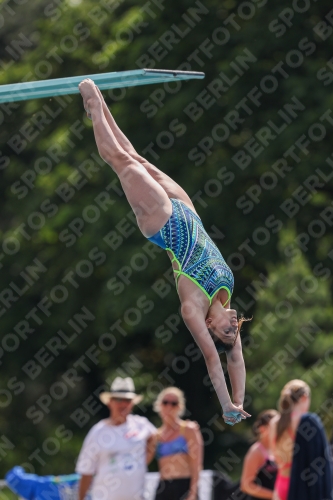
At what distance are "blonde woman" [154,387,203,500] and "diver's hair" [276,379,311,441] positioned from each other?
3.36 ft

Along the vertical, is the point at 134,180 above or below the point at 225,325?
above

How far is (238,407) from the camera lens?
5641 mm

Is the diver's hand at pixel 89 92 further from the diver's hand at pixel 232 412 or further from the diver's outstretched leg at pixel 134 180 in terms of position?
the diver's hand at pixel 232 412

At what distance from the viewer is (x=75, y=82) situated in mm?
6039

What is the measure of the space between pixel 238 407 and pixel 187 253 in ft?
3.28

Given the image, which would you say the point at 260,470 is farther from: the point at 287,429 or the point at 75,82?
the point at 75,82

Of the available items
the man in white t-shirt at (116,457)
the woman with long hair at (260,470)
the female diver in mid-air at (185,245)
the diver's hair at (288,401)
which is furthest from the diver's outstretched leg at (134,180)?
the man in white t-shirt at (116,457)

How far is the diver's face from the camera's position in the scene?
231 inches

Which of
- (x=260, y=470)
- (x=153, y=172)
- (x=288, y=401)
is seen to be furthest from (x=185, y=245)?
(x=260, y=470)

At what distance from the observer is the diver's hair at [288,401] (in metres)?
6.77

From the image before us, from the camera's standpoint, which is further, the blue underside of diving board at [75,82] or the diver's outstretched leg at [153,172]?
the diver's outstretched leg at [153,172]

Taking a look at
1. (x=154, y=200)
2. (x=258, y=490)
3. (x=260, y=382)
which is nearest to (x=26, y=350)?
(x=260, y=382)

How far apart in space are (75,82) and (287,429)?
Answer: 2733mm

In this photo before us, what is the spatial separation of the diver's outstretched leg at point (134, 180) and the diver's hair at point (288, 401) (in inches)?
59.9
